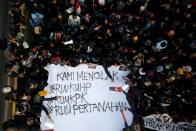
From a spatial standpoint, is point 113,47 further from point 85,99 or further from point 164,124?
point 164,124

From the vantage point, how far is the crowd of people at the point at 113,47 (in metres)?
7.09

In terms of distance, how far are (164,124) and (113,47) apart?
1.86 m

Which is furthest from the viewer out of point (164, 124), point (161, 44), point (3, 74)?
point (164, 124)

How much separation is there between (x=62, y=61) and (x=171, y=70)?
7.09 ft

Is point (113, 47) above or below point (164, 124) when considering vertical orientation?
above

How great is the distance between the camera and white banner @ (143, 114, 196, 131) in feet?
25.4

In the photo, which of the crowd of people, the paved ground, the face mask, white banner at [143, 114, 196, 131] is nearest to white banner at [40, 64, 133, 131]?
the crowd of people

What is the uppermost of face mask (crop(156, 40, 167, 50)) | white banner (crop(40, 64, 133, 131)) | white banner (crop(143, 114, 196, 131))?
face mask (crop(156, 40, 167, 50))

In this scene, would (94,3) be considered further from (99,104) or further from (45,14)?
(99,104)

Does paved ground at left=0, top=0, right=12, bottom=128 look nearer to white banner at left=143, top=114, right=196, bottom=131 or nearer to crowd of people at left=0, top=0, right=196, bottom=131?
crowd of people at left=0, top=0, right=196, bottom=131

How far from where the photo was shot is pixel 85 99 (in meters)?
7.50

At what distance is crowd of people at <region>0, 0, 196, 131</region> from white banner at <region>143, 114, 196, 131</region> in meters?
0.11

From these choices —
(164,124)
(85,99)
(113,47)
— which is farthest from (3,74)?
(164,124)

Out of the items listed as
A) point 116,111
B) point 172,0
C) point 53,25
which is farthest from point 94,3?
point 116,111
